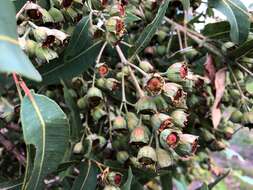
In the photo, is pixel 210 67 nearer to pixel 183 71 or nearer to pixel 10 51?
pixel 183 71

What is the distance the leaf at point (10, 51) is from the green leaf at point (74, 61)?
14.6 inches

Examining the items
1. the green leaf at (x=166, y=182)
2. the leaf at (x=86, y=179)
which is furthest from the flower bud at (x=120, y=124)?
the green leaf at (x=166, y=182)

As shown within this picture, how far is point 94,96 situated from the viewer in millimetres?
1071

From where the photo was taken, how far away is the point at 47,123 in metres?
0.82

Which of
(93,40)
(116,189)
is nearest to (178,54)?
(93,40)

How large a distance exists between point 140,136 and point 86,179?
174mm

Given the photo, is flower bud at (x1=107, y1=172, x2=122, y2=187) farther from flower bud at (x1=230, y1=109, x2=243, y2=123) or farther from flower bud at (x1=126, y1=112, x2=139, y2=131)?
flower bud at (x1=230, y1=109, x2=243, y2=123)

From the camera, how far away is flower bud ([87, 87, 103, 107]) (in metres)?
1.07

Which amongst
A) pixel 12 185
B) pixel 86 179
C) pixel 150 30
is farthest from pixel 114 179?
pixel 150 30

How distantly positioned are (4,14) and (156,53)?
748 mm

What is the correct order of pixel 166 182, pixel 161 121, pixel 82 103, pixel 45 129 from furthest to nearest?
pixel 166 182 < pixel 82 103 < pixel 161 121 < pixel 45 129

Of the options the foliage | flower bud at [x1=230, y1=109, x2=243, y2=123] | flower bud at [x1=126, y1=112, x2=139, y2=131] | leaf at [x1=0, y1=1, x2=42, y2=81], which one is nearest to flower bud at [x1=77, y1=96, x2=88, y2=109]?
the foliage

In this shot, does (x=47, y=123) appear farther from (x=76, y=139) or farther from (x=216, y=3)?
(x=216, y=3)

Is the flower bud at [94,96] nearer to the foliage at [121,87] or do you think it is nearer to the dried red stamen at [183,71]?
the foliage at [121,87]
